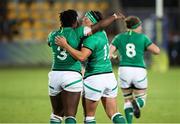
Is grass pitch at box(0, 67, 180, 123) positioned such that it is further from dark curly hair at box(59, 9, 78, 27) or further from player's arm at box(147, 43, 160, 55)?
dark curly hair at box(59, 9, 78, 27)

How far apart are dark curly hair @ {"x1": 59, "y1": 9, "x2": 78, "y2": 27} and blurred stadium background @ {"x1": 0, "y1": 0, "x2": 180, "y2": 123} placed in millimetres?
6504

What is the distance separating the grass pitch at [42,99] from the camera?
496 inches

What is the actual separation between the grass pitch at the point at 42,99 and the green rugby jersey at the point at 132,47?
152 cm

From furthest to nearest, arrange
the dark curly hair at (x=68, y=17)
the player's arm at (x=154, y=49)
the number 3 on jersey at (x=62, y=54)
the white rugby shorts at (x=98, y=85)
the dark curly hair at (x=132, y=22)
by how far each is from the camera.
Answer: the dark curly hair at (x=132, y=22)
the player's arm at (x=154, y=49)
the white rugby shorts at (x=98, y=85)
the number 3 on jersey at (x=62, y=54)
the dark curly hair at (x=68, y=17)

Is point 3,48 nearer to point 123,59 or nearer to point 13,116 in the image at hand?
point 13,116

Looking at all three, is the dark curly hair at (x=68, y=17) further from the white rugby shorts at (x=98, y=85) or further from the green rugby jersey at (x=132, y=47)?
the green rugby jersey at (x=132, y=47)

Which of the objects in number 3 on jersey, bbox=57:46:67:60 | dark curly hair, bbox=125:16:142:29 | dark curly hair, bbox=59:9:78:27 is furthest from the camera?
dark curly hair, bbox=125:16:142:29

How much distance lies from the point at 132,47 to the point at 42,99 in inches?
222

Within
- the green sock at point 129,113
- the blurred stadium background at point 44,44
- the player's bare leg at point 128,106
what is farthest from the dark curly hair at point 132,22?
the blurred stadium background at point 44,44

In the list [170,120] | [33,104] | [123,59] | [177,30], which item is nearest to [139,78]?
[123,59]

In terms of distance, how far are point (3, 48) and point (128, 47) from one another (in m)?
18.3

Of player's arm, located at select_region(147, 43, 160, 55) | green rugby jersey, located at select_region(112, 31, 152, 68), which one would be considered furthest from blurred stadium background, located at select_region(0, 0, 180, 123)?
player's arm, located at select_region(147, 43, 160, 55)

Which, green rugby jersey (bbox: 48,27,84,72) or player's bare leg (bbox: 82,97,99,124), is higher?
green rugby jersey (bbox: 48,27,84,72)

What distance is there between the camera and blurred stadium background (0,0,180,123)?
59.4 ft
